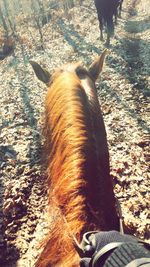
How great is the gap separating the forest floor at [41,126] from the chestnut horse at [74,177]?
0.51 meters

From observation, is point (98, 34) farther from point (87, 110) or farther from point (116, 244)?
point (116, 244)

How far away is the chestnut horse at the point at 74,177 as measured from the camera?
179cm

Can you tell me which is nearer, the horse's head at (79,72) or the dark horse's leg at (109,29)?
the horse's head at (79,72)

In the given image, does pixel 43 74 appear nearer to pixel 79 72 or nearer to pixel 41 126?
pixel 79 72

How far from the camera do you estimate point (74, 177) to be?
1.96 meters

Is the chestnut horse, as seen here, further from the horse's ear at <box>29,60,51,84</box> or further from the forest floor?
the horse's ear at <box>29,60,51,84</box>

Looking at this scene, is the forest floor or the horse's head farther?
the forest floor

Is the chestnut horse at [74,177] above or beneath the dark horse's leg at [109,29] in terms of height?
above

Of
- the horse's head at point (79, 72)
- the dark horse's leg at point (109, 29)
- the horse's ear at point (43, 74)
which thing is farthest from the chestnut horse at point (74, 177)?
the dark horse's leg at point (109, 29)

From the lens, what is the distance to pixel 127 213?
4.66 m

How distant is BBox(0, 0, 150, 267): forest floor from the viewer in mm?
4570

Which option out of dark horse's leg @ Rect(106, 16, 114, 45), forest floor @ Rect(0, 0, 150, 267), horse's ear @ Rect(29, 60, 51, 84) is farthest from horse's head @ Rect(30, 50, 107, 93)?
dark horse's leg @ Rect(106, 16, 114, 45)

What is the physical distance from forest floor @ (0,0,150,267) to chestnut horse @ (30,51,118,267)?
0.51 meters

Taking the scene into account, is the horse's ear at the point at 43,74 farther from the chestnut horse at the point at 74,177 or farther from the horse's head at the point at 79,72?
the chestnut horse at the point at 74,177
